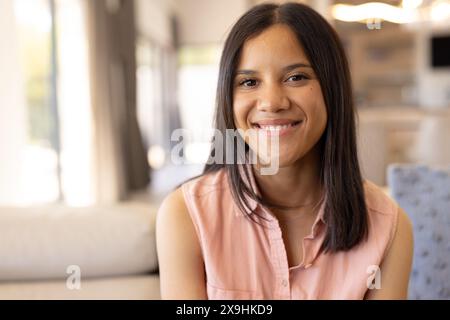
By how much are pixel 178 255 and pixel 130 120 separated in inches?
174

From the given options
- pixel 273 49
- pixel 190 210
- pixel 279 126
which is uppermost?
pixel 273 49

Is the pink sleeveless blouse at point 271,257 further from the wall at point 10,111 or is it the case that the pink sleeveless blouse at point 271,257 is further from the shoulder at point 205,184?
the wall at point 10,111

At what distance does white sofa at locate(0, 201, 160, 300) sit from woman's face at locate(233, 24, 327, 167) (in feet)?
1.07

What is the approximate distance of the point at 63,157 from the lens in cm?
425

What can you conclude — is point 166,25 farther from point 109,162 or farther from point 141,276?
point 141,276

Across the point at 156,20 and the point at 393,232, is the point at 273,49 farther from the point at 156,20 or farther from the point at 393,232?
the point at 156,20

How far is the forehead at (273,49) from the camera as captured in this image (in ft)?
2.48

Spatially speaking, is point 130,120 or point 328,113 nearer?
point 328,113

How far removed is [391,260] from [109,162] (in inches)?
144

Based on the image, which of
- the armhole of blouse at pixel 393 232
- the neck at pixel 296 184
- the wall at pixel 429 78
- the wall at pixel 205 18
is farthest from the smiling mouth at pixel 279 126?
the wall at pixel 205 18

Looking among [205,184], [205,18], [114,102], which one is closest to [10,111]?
[114,102]

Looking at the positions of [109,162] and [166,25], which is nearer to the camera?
[109,162]

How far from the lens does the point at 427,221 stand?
3.68ft

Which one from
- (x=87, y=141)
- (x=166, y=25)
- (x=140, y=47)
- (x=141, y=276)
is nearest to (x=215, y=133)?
(x=141, y=276)
